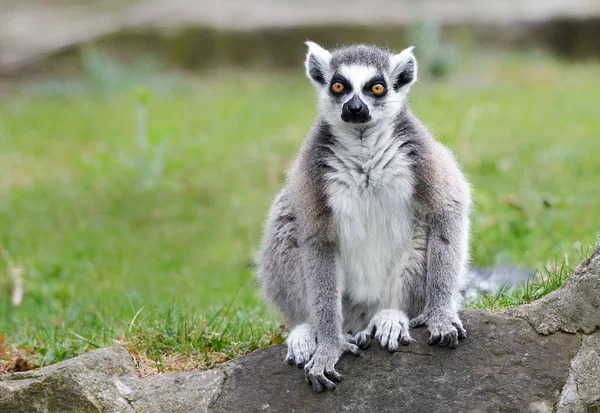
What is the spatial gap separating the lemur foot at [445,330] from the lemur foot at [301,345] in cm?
66

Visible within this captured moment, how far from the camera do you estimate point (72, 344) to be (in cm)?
534

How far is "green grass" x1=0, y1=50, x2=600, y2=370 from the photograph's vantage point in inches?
236

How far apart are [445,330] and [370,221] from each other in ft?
2.38

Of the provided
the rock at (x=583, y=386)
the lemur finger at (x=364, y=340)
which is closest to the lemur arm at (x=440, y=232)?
the lemur finger at (x=364, y=340)

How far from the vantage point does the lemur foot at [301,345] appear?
4.48m

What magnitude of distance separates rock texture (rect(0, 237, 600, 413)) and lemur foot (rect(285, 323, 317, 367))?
54 mm

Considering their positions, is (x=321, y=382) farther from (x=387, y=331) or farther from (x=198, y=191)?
(x=198, y=191)

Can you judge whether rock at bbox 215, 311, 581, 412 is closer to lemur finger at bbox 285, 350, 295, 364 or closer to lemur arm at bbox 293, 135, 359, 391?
lemur finger at bbox 285, 350, 295, 364

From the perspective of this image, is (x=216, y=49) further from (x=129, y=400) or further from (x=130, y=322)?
(x=129, y=400)

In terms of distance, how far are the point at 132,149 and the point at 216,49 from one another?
5146 mm

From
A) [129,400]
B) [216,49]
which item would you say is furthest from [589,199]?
[216,49]

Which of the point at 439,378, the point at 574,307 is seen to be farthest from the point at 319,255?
the point at 574,307

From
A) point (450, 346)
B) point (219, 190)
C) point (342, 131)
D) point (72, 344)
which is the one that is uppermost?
point (342, 131)

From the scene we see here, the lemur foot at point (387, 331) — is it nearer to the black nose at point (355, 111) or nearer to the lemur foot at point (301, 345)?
the lemur foot at point (301, 345)
